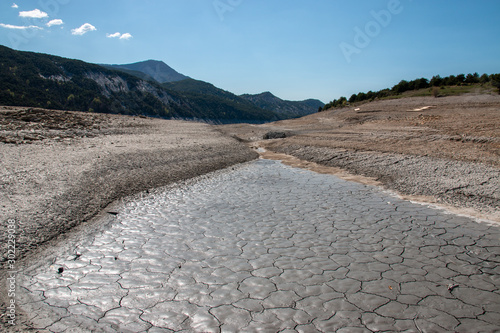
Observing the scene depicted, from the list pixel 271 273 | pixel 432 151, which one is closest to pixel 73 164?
pixel 271 273

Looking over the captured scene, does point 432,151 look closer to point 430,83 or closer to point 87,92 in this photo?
point 430,83

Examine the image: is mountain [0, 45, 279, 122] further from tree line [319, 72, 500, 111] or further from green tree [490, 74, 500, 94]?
green tree [490, 74, 500, 94]

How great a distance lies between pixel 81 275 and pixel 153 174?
18.6 feet

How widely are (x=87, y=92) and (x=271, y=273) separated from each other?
61484mm

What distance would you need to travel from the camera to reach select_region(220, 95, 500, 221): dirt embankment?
7590 mm

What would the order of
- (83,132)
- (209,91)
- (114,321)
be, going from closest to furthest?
(114,321) < (83,132) < (209,91)

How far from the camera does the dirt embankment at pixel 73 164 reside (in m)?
5.56

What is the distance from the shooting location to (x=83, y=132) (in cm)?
1447

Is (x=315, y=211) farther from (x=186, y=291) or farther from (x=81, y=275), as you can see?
(x=81, y=275)

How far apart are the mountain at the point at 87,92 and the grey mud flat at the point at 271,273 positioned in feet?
116

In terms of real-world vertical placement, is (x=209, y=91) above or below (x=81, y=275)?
above

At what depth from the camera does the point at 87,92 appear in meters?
55.5

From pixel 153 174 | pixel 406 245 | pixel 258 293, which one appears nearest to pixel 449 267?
pixel 406 245

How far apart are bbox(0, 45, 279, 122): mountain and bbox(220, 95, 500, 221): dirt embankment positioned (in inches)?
1352
